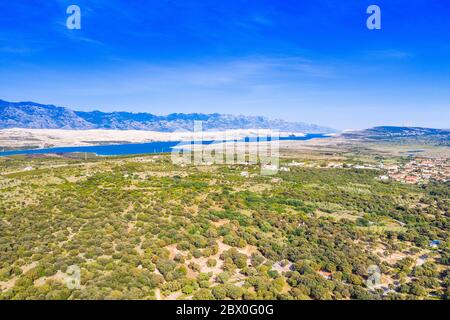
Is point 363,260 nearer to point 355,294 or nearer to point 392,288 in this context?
point 392,288

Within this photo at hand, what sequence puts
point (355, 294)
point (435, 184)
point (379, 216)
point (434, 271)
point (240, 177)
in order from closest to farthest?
point (355, 294)
point (434, 271)
point (379, 216)
point (240, 177)
point (435, 184)

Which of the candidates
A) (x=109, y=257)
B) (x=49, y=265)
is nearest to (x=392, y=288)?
(x=109, y=257)

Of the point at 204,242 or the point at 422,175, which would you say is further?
the point at 422,175

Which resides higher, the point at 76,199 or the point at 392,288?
the point at 76,199

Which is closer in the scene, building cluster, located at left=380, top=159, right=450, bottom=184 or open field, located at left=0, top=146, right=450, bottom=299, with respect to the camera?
open field, located at left=0, top=146, right=450, bottom=299

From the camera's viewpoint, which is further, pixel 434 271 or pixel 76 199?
pixel 76 199

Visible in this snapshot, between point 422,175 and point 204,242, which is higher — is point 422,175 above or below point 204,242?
below

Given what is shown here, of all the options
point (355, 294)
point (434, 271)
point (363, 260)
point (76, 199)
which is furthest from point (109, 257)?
point (434, 271)

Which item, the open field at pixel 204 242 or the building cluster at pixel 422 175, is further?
the building cluster at pixel 422 175

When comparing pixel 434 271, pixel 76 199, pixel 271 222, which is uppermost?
pixel 76 199

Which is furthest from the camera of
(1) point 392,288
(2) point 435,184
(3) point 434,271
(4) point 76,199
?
(2) point 435,184
